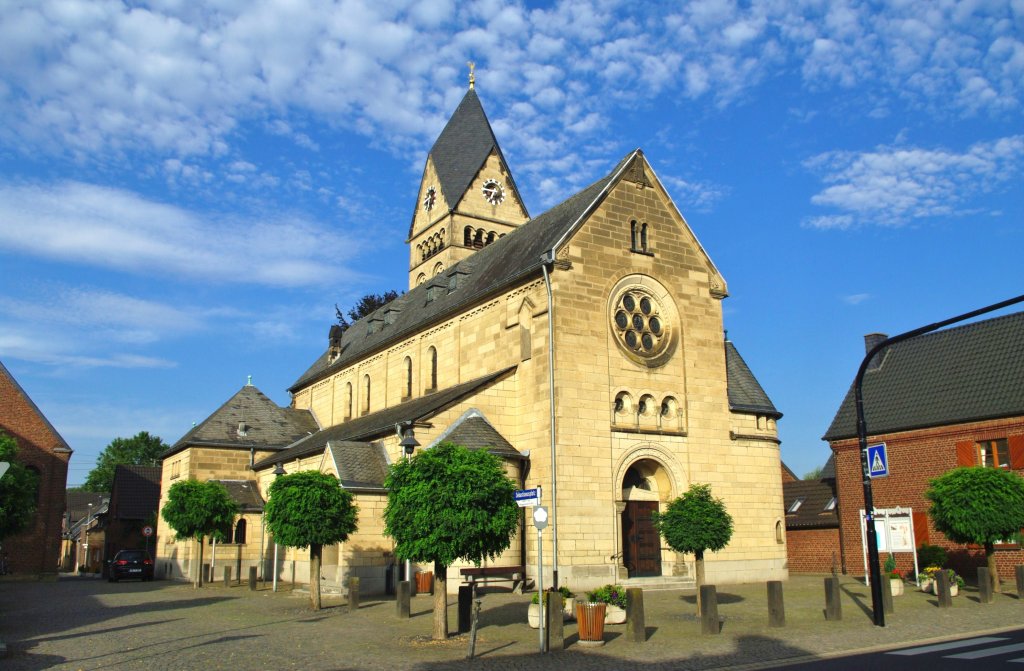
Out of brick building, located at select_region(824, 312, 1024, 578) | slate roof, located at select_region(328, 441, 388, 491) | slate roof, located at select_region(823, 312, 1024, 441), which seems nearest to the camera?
slate roof, located at select_region(328, 441, 388, 491)

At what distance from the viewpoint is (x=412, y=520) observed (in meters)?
17.2

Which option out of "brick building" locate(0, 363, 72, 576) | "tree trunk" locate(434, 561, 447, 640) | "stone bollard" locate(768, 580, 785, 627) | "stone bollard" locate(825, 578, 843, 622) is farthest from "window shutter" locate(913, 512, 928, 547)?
"brick building" locate(0, 363, 72, 576)

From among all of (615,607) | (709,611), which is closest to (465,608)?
(615,607)

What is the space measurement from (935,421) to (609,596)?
2148 cm

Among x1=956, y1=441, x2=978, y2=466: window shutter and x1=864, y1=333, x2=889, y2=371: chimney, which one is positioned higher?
x1=864, y1=333, x2=889, y2=371: chimney

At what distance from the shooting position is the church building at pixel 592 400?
26969mm

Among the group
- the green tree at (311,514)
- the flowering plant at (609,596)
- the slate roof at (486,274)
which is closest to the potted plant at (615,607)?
the flowering plant at (609,596)

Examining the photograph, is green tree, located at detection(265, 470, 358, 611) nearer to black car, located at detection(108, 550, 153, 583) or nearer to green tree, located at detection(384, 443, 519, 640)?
green tree, located at detection(384, 443, 519, 640)

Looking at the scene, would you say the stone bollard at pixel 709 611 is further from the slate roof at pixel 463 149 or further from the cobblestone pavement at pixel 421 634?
the slate roof at pixel 463 149

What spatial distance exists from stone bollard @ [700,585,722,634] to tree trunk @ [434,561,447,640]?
5.22 metres

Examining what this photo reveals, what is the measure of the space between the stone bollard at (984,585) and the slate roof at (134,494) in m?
49.6

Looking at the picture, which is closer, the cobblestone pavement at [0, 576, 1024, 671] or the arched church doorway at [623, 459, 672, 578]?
the cobblestone pavement at [0, 576, 1024, 671]

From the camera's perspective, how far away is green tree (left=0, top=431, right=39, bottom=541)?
75.7ft

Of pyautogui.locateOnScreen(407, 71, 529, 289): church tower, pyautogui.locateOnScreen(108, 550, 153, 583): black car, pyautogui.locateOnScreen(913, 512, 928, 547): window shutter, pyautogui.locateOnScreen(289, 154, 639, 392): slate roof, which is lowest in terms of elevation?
pyautogui.locateOnScreen(108, 550, 153, 583): black car
